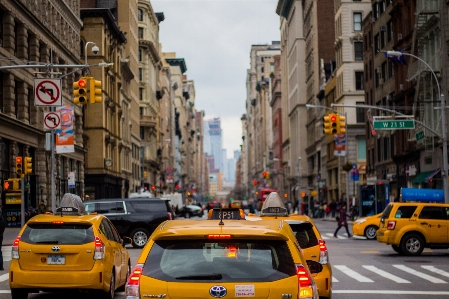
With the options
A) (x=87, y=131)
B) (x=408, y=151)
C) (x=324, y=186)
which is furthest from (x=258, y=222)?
(x=324, y=186)

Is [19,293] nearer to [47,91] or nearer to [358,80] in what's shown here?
[47,91]

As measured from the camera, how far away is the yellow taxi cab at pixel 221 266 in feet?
24.7

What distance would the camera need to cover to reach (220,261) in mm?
7688

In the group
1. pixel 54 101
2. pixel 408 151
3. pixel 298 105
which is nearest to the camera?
pixel 54 101

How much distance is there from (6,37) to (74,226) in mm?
36645

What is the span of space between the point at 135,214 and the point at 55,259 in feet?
59.5

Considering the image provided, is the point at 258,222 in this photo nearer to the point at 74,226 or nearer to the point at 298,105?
the point at 74,226

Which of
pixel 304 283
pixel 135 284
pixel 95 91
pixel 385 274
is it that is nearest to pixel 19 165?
pixel 95 91

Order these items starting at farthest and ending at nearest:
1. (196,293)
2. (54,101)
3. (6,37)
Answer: (6,37) < (54,101) < (196,293)

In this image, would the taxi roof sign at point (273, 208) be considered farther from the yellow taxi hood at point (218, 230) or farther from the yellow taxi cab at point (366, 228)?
the yellow taxi cab at point (366, 228)

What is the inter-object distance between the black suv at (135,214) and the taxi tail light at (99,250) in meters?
17.5

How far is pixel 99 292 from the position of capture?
1541 cm

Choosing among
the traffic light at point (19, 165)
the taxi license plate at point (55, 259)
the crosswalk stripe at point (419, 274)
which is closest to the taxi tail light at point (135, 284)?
the taxi license plate at point (55, 259)

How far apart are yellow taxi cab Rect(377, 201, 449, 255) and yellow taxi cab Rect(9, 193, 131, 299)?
51.1 ft
